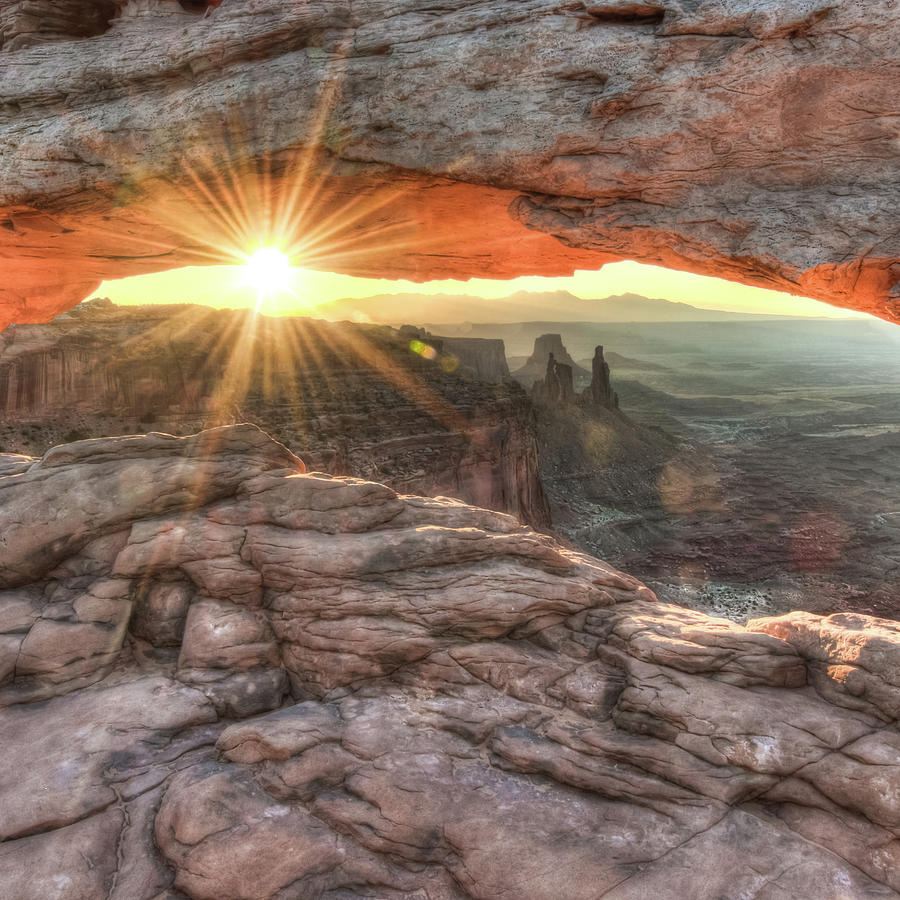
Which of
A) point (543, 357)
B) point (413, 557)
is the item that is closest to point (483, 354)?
point (543, 357)

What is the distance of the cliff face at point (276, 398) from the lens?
31078 mm

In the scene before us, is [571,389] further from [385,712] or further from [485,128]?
[385,712]

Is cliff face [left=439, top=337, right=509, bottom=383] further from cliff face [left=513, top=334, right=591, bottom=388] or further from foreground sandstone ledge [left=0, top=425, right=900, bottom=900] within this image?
foreground sandstone ledge [left=0, top=425, right=900, bottom=900]

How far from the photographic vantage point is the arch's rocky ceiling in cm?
766

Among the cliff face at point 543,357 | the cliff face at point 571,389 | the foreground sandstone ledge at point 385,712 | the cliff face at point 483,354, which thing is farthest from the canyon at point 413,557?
the cliff face at point 543,357

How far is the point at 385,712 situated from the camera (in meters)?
6.48

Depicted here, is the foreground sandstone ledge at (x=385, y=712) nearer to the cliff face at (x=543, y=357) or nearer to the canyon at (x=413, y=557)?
the canyon at (x=413, y=557)

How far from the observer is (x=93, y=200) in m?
11.2

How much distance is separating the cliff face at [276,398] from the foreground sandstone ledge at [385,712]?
22.6 meters

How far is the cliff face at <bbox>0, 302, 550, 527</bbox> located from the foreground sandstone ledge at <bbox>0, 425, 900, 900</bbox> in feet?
74.0

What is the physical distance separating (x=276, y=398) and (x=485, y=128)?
27691mm

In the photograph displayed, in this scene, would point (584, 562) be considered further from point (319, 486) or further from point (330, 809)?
point (330, 809)

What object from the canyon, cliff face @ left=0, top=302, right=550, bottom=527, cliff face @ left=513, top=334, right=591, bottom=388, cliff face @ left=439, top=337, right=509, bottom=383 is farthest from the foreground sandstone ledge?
cliff face @ left=513, top=334, right=591, bottom=388

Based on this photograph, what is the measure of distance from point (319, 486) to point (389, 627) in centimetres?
259
